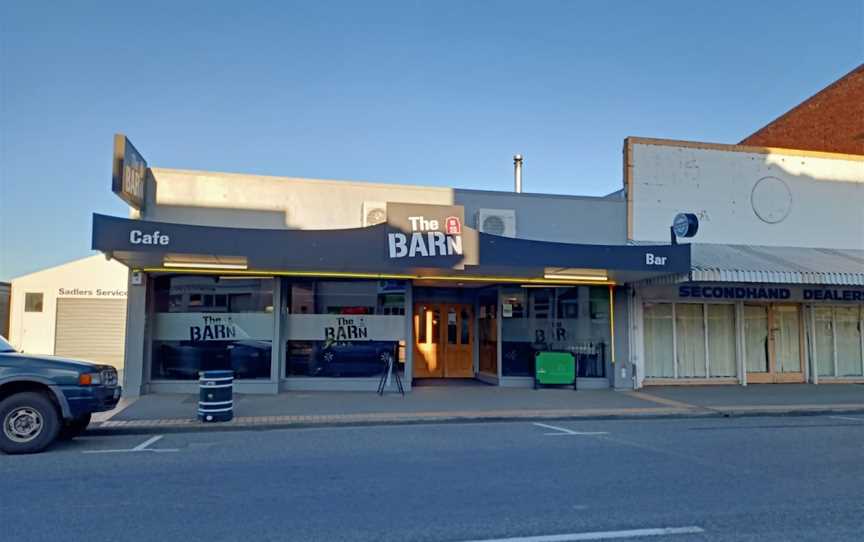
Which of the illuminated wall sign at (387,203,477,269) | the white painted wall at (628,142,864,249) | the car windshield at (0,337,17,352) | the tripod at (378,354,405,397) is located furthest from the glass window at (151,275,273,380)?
the white painted wall at (628,142,864,249)

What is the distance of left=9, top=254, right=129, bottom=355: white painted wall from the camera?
1015 inches

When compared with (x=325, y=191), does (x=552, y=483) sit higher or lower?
lower

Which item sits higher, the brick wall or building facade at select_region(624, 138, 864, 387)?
the brick wall

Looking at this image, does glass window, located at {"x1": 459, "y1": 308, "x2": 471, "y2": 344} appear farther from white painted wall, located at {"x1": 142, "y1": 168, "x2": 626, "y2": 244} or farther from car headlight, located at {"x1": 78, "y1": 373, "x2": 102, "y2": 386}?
car headlight, located at {"x1": 78, "y1": 373, "x2": 102, "y2": 386}

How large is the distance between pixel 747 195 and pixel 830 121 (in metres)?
9.21

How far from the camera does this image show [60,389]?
8.55 m

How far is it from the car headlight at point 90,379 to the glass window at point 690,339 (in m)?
13.8

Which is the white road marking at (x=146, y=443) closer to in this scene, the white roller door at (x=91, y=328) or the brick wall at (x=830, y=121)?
the white roller door at (x=91, y=328)

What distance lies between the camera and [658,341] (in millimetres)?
16953

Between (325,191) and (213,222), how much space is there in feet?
8.58

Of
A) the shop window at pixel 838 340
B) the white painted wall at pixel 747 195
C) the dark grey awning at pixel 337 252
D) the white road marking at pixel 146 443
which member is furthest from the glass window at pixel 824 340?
the white road marking at pixel 146 443

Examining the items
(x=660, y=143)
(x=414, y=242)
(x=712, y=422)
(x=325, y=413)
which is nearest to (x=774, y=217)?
(x=660, y=143)

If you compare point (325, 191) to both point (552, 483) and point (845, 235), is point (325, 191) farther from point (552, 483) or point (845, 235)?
point (845, 235)

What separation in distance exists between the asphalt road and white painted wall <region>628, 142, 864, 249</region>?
8.02 meters
